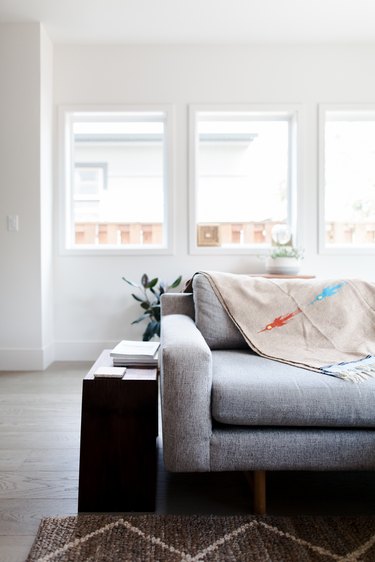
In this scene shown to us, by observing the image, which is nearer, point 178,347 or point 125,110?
point 178,347

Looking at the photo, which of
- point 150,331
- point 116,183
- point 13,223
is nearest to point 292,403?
point 150,331

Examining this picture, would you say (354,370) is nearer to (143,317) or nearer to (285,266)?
(285,266)

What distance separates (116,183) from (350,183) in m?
2.11

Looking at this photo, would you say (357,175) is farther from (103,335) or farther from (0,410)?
(0,410)

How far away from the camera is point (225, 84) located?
12.1 ft

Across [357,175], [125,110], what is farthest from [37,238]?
[357,175]

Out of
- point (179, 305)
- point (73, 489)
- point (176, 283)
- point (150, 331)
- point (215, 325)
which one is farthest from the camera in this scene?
point (176, 283)

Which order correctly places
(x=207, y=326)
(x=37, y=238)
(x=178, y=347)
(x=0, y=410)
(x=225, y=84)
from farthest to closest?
(x=225, y=84)
(x=37, y=238)
(x=0, y=410)
(x=207, y=326)
(x=178, y=347)

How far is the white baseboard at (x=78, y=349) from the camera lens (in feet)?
12.2

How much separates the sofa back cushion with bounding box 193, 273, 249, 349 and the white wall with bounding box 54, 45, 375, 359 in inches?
71.8

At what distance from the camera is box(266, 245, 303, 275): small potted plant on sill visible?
352 cm

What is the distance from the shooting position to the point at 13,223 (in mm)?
3406

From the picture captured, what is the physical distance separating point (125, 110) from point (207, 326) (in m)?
2.52

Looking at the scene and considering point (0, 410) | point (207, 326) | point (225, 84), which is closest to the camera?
point (207, 326)
